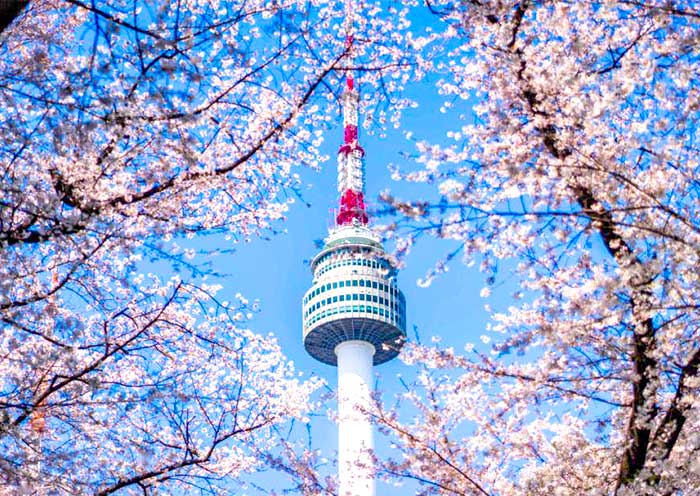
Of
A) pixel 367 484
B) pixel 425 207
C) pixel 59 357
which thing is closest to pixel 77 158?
pixel 59 357

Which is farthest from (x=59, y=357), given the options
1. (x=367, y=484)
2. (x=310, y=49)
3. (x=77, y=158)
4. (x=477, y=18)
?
(x=367, y=484)

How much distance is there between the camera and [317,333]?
74312 mm

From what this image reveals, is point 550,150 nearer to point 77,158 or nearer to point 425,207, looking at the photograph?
point 425,207

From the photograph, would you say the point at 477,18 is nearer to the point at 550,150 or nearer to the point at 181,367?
the point at 550,150

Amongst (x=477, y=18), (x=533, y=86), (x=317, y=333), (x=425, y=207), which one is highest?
(x=317, y=333)

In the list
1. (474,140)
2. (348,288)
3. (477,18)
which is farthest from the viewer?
(348,288)

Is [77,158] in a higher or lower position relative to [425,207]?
higher

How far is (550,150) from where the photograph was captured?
5312 millimetres

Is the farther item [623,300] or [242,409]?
[242,409]

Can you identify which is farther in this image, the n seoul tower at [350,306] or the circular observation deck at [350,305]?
the circular observation deck at [350,305]

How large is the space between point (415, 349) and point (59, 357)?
13.0 ft

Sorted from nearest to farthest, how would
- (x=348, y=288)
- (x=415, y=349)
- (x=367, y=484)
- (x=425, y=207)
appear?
(x=425, y=207) < (x=415, y=349) < (x=367, y=484) < (x=348, y=288)

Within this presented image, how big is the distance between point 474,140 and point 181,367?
3857mm

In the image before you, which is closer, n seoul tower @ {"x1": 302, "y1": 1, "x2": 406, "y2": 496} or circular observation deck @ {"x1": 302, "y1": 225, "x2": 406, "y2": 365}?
n seoul tower @ {"x1": 302, "y1": 1, "x2": 406, "y2": 496}
